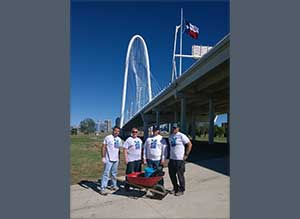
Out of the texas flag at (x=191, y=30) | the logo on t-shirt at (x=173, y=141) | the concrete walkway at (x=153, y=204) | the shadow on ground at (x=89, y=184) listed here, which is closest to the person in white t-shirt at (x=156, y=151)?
the logo on t-shirt at (x=173, y=141)

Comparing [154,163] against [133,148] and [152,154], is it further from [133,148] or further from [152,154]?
[133,148]

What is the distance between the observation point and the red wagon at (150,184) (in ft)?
21.3

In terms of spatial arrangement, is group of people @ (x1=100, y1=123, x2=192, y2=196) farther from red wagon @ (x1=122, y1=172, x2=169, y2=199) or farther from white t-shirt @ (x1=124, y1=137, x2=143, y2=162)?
red wagon @ (x1=122, y1=172, x2=169, y2=199)

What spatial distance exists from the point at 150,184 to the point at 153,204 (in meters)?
0.63

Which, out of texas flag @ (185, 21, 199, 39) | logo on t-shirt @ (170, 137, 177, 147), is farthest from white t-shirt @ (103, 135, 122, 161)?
texas flag @ (185, 21, 199, 39)

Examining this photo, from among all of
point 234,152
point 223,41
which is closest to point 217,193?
point 234,152

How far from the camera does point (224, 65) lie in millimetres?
18016

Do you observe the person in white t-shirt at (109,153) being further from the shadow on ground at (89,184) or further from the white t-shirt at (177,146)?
the white t-shirt at (177,146)

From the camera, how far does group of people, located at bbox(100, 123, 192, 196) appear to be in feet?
22.1

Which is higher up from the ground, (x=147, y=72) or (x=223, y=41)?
(x=147, y=72)

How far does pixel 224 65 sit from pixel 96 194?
13201 mm

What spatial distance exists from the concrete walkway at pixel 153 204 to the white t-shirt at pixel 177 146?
851 mm

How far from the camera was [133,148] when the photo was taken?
24.1 feet

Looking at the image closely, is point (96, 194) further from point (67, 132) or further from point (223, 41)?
point (223, 41)
